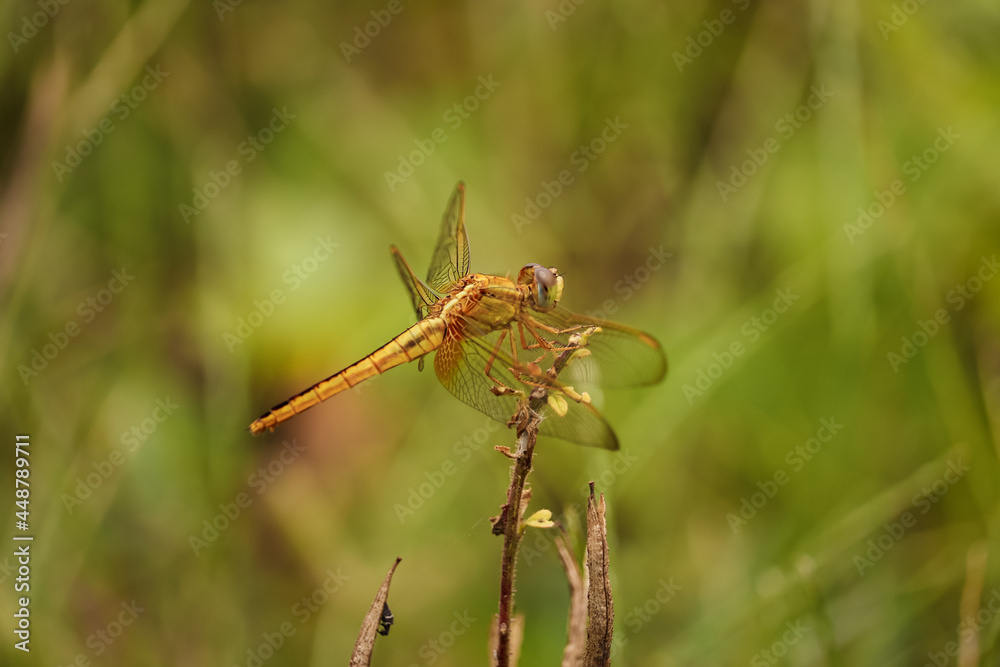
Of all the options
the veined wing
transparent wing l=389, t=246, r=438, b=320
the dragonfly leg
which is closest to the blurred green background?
the veined wing

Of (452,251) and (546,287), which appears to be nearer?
(546,287)

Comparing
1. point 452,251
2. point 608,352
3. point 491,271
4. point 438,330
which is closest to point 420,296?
point 438,330

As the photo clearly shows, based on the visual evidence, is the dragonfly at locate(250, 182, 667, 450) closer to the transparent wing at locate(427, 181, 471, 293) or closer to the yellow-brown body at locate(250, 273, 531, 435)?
the yellow-brown body at locate(250, 273, 531, 435)

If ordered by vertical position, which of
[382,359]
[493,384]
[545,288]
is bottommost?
[493,384]

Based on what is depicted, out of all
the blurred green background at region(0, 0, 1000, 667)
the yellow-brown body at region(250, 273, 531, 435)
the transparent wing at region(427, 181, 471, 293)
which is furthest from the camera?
the blurred green background at region(0, 0, 1000, 667)

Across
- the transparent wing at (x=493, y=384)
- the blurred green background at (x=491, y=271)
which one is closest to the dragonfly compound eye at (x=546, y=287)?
the transparent wing at (x=493, y=384)

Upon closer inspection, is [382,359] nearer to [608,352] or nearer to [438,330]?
[438,330]

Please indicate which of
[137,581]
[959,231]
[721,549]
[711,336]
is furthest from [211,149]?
[959,231]

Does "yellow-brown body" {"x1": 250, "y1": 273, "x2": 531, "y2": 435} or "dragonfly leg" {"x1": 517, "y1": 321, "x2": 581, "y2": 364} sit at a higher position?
"yellow-brown body" {"x1": 250, "y1": 273, "x2": 531, "y2": 435}
